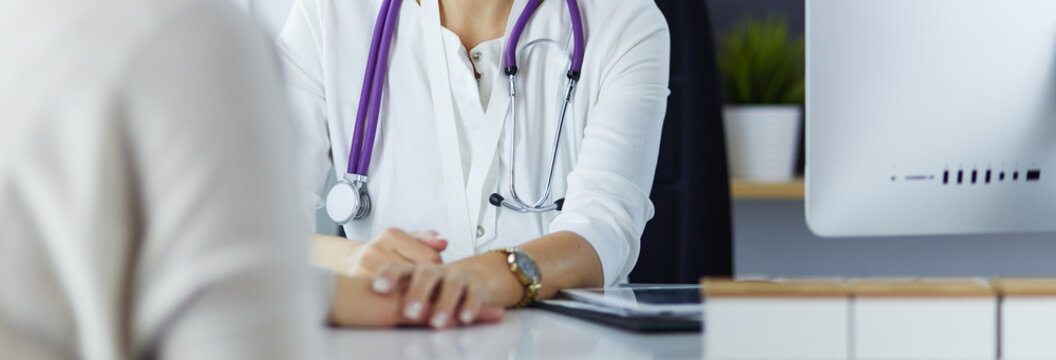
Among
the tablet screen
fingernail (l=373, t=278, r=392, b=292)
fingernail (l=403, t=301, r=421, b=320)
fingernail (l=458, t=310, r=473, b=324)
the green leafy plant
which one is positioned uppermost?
the green leafy plant

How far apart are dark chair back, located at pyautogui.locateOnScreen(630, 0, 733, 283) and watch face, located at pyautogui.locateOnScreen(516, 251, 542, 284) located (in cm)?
78

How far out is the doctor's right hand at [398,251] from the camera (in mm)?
984

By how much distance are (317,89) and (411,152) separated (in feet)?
0.60

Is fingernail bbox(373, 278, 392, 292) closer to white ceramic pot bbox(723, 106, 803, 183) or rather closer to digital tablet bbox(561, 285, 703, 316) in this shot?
digital tablet bbox(561, 285, 703, 316)

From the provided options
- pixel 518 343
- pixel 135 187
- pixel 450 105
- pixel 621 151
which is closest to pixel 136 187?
pixel 135 187

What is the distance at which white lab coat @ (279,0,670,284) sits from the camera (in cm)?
143

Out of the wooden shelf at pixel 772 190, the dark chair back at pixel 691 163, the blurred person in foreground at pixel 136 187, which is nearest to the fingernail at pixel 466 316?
the blurred person in foreground at pixel 136 187

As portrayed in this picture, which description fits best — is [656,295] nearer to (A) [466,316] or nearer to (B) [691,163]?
(A) [466,316]

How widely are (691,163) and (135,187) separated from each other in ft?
5.03

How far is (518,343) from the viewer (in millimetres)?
666

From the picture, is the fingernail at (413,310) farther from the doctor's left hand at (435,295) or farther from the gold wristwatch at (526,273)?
the gold wristwatch at (526,273)

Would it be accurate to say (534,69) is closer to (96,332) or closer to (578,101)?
(578,101)

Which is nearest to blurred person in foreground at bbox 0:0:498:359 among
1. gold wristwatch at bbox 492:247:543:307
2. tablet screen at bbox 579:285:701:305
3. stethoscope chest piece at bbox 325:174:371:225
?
tablet screen at bbox 579:285:701:305

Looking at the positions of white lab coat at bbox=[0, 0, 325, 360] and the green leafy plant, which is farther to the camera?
the green leafy plant
